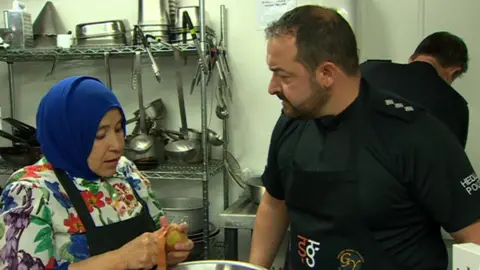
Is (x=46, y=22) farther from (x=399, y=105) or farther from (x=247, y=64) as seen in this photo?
(x=399, y=105)

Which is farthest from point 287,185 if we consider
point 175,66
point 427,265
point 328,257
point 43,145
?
point 175,66

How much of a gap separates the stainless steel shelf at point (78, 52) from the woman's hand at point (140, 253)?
4.02 feet

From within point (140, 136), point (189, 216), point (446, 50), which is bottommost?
point (189, 216)

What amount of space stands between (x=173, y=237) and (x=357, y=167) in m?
0.46

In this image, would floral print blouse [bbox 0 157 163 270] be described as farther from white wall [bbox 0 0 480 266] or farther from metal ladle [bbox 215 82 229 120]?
white wall [bbox 0 0 480 266]

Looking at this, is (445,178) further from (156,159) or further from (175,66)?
(175,66)

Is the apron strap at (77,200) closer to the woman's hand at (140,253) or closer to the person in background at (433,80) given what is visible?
the woman's hand at (140,253)

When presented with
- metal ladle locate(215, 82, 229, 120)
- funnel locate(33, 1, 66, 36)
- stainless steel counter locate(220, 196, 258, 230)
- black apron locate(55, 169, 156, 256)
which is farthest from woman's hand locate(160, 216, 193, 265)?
funnel locate(33, 1, 66, 36)

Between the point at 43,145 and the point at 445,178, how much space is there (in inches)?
35.9

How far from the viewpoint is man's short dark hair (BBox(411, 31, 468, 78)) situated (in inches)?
82.1

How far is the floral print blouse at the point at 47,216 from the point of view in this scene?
111cm

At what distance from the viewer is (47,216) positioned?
3.78ft

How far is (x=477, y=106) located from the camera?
7.82ft

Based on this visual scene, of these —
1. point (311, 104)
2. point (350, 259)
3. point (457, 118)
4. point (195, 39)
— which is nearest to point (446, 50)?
point (457, 118)
